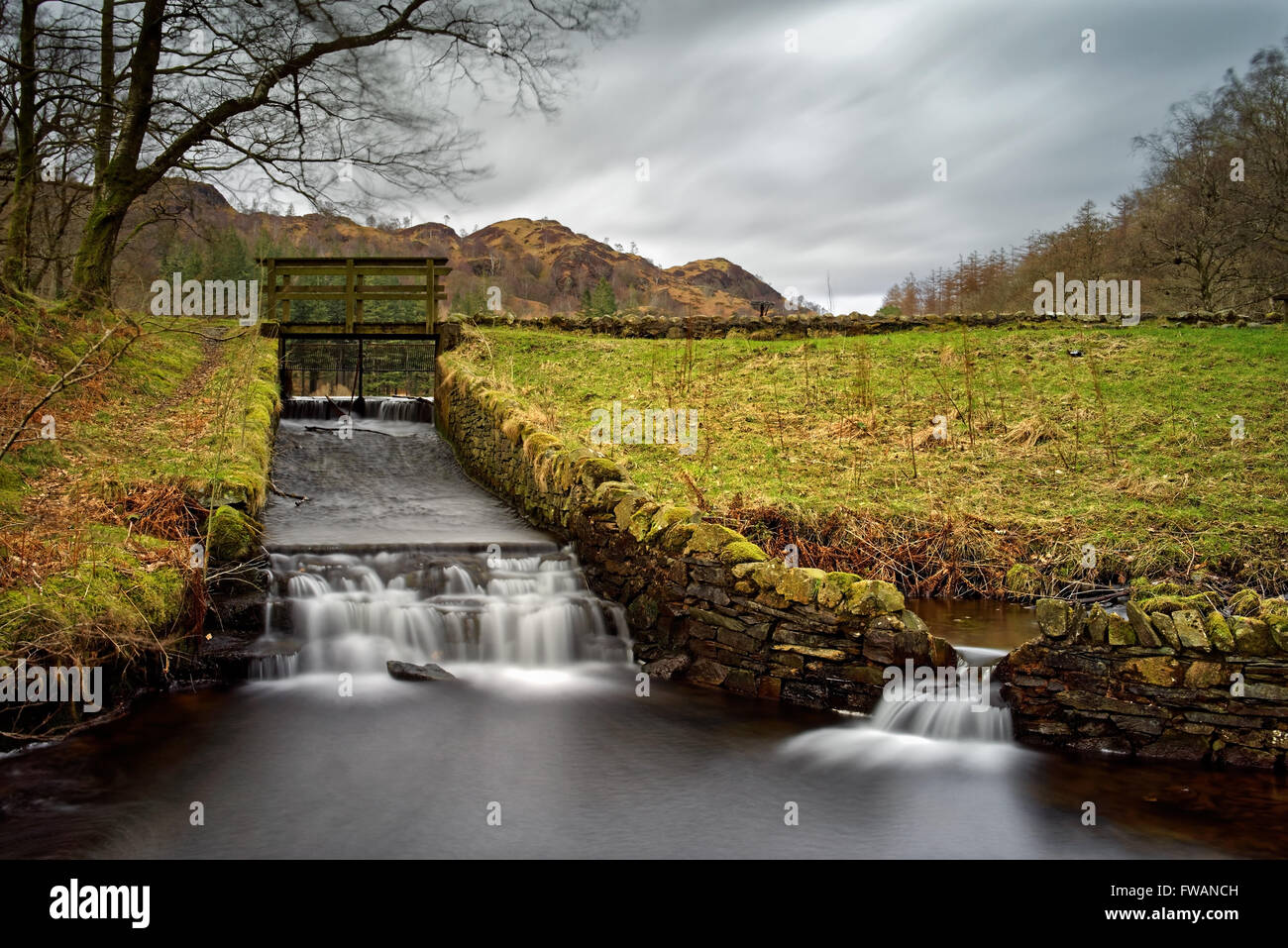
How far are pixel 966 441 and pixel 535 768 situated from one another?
9.25 m

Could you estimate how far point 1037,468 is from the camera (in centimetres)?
1080

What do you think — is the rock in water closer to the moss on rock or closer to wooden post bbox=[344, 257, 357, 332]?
the moss on rock

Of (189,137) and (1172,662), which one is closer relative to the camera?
(1172,662)

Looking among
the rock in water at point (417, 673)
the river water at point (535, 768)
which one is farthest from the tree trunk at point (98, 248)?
the rock in water at point (417, 673)

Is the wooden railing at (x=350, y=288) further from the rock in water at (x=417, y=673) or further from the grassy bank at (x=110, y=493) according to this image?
the rock in water at (x=417, y=673)

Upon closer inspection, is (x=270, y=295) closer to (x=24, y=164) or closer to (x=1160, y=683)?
(x=24, y=164)

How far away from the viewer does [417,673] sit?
22.6 feet

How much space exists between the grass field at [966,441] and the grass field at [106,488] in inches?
179

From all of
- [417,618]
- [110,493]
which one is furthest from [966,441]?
[110,493]

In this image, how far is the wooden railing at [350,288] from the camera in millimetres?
15664

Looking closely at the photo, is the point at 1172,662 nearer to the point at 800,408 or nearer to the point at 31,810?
the point at 31,810
